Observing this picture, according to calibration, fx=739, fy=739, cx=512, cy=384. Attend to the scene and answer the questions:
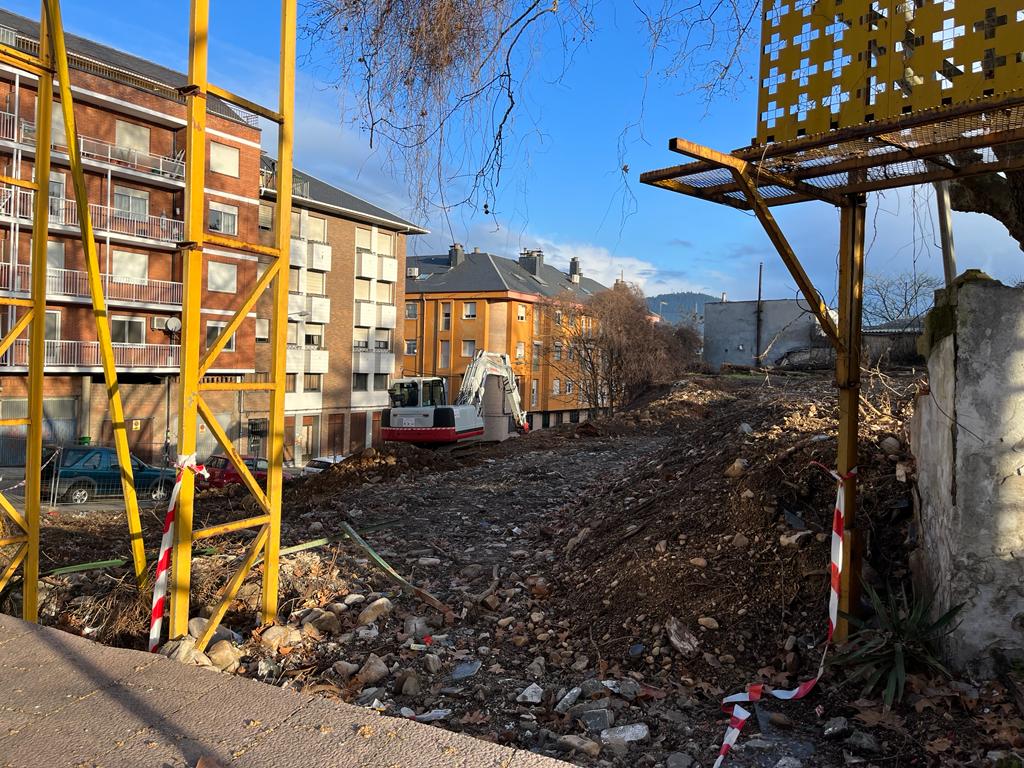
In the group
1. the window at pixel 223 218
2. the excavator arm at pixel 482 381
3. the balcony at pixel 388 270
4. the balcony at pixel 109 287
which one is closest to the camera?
the balcony at pixel 109 287

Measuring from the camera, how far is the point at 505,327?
172 feet

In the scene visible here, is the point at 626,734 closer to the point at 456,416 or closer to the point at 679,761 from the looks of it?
the point at 679,761

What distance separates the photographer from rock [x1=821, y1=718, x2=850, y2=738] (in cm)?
384

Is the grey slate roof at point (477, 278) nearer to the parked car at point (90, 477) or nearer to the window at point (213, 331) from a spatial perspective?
the window at point (213, 331)

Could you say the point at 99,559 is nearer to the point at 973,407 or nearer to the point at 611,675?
the point at 611,675

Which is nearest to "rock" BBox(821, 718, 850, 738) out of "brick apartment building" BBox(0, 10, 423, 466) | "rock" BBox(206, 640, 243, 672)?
"rock" BBox(206, 640, 243, 672)

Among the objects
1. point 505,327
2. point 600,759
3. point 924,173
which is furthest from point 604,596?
point 505,327

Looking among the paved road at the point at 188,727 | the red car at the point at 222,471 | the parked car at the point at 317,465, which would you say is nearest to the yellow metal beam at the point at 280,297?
the paved road at the point at 188,727

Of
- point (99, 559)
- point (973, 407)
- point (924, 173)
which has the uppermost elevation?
point (924, 173)

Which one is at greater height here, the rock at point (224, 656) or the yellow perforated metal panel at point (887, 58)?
the yellow perforated metal panel at point (887, 58)

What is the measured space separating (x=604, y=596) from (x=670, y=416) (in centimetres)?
1707

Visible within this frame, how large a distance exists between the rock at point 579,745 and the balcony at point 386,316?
38229 mm

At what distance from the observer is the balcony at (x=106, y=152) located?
81.1 feet

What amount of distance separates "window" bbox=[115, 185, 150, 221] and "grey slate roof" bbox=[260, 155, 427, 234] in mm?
6033
